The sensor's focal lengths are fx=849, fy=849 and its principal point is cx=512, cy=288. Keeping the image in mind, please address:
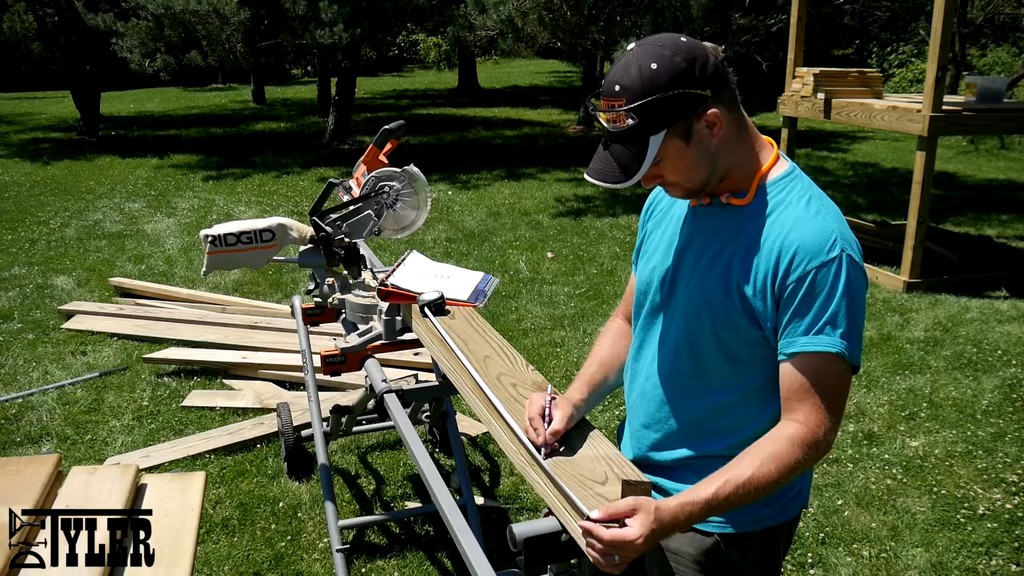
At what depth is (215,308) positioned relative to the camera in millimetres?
6504

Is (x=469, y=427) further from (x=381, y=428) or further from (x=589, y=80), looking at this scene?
(x=589, y=80)

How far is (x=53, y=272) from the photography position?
7.69 metres

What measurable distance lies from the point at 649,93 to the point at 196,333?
5062mm

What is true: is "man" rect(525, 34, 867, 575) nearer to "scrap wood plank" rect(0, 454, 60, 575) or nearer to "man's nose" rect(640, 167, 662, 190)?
"man's nose" rect(640, 167, 662, 190)

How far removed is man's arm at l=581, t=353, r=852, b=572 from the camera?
1.56 meters

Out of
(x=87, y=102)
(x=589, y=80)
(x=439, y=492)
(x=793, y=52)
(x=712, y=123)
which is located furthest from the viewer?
(x=589, y=80)

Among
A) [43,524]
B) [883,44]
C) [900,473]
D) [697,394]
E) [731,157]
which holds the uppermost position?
[883,44]

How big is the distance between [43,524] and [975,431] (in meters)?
4.50

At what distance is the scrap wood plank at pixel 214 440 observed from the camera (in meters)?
4.48

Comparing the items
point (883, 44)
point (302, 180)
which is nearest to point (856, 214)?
point (302, 180)

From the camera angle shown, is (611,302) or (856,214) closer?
(611,302)

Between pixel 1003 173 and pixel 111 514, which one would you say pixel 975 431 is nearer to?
pixel 111 514

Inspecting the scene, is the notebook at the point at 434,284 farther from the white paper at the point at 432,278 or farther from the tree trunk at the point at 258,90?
the tree trunk at the point at 258,90
